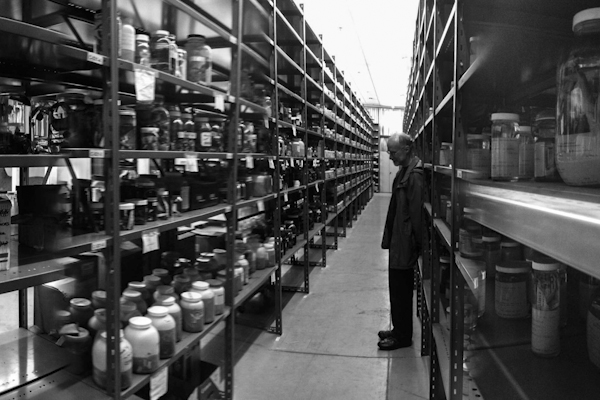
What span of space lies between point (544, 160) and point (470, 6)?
28.9 inches

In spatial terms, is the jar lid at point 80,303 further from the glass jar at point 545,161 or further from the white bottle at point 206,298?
the glass jar at point 545,161

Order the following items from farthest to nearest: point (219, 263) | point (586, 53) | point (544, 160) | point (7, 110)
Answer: point (219, 263)
point (7, 110)
point (544, 160)
point (586, 53)

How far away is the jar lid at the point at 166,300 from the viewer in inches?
89.0

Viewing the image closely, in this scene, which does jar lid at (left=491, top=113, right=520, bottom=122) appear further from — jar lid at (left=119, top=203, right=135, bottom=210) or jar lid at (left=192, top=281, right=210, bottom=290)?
jar lid at (left=192, top=281, right=210, bottom=290)

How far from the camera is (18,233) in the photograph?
1.98 meters

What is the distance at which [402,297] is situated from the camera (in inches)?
138

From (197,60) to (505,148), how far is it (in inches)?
72.0

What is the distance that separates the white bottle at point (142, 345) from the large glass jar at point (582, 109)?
1.76 m

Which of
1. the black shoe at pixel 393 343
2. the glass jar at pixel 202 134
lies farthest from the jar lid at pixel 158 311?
the black shoe at pixel 393 343

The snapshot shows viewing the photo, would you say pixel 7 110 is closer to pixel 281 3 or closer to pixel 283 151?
pixel 283 151

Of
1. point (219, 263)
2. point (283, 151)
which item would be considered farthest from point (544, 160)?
point (283, 151)

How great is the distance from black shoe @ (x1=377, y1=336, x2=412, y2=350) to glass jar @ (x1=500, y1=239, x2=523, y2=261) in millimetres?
2060

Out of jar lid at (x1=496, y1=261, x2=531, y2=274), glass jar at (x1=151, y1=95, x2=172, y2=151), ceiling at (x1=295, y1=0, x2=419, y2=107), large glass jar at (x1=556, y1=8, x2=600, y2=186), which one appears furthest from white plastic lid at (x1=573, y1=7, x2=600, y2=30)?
ceiling at (x1=295, y1=0, x2=419, y2=107)

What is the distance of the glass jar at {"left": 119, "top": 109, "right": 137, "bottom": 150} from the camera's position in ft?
6.52
